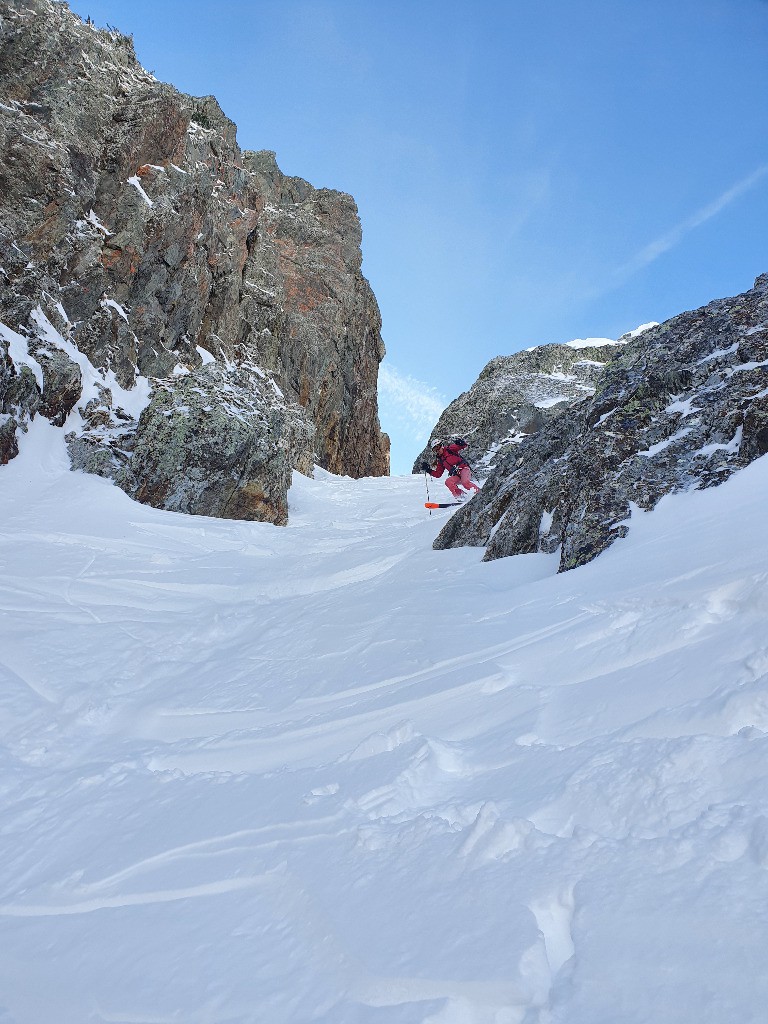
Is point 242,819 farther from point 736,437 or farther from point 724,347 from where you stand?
point 724,347

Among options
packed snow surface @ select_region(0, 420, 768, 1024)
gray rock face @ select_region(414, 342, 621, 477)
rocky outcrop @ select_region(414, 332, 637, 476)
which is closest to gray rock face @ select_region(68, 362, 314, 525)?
packed snow surface @ select_region(0, 420, 768, 1024)

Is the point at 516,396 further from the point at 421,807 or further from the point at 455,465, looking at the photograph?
the point at 421,807

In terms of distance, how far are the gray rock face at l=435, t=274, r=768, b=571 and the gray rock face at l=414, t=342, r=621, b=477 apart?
18302 mm

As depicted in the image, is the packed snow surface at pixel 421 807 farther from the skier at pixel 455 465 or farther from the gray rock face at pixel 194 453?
the skier at pixel 455 465

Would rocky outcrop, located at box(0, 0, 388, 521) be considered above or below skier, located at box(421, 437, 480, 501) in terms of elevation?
above

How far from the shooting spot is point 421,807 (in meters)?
2.71

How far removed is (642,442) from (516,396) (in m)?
27.7

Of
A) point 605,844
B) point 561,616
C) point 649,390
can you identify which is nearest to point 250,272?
Result: point 649,390

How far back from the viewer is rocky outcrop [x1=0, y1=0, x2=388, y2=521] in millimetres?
14578

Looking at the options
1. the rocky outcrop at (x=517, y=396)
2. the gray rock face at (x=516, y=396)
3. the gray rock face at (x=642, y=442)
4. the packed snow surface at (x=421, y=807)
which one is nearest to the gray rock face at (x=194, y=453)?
the gray rock face at (x=642, y=442)

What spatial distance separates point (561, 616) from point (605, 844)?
8.56 ft

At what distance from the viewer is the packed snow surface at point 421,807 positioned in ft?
5.74

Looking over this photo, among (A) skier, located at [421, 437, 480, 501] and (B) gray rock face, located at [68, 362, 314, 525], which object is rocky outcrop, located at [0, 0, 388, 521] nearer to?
(B) gray rock face, located at [68, 362, 314, 525]

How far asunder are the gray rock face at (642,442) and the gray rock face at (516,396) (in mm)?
18302
